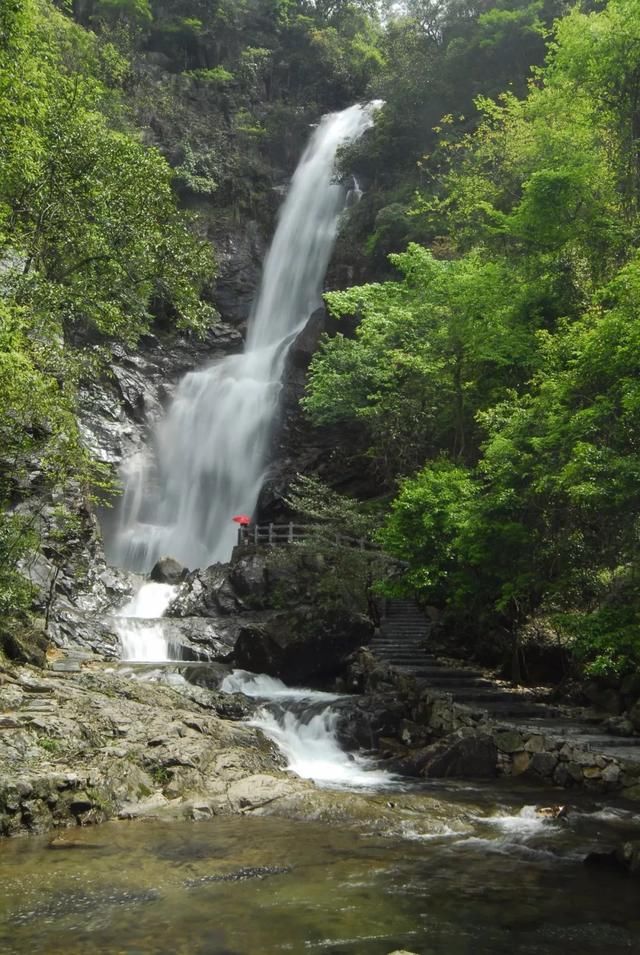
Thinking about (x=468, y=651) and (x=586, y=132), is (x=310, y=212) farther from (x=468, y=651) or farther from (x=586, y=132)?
(x=468, y=651)

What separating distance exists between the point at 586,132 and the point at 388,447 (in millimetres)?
11752

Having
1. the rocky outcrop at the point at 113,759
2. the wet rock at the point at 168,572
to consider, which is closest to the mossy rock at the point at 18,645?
the rocky outcrop at the point at 113,759

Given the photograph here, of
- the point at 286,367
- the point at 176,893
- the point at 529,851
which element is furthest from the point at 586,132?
the point at 176,893

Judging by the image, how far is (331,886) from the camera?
7855 mm

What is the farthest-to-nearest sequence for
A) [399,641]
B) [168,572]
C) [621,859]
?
1. [168,572]
2. [399,641]
3. [621,859]

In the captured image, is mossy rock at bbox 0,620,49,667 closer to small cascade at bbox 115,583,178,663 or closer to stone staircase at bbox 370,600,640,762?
small cascade at bbox 115,583,178,663

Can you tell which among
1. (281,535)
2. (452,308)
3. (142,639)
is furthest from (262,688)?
(452,308)

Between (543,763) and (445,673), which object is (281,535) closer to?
(445,673)

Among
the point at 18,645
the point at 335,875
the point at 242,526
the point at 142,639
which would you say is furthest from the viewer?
the point at 242,526

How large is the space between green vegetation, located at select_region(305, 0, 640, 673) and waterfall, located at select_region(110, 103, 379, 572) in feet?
21.8

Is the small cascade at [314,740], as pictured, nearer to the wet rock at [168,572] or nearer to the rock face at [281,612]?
the rock face at [281,612]

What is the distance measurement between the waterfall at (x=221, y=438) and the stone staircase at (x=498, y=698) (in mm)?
13091

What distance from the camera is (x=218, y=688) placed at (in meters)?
19.2

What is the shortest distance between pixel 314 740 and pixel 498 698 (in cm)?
395
